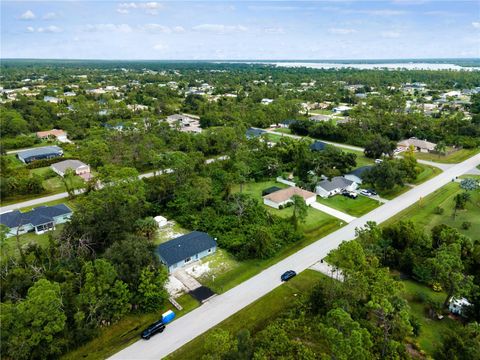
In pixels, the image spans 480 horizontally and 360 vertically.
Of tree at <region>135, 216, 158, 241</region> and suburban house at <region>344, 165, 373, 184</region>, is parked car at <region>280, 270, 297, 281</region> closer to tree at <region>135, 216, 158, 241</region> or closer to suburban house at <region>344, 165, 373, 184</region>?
tree at <region>135, 216, 158, 241</region>

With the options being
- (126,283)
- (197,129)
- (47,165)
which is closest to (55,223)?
(126,283)

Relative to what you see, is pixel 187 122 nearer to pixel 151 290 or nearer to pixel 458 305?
pixel 151 290

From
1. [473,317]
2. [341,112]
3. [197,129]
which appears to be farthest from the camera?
[341,112]

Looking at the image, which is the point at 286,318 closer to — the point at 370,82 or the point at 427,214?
the point at 427,214

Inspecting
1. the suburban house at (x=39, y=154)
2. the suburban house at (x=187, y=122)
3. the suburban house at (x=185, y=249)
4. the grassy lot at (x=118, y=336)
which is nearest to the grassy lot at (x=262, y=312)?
the grassy lot at (x=118, y=336)

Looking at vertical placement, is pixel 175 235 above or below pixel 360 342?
below

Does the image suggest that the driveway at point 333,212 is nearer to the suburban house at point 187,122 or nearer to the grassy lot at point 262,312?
the grassy lot at point 262,312

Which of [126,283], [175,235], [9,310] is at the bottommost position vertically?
[175,235]
